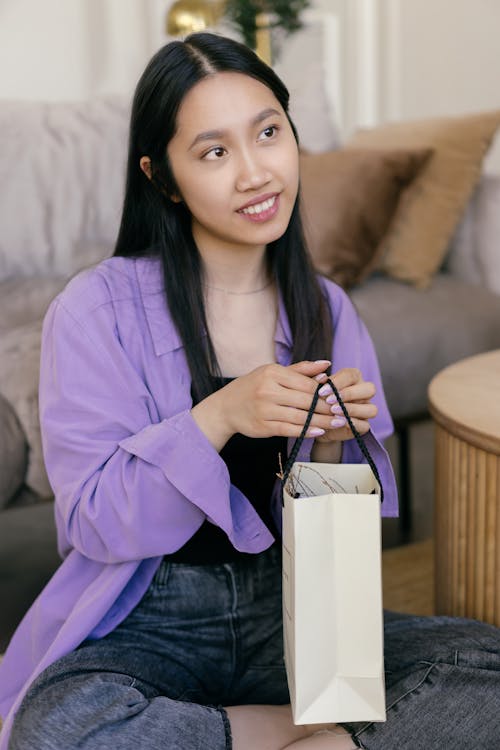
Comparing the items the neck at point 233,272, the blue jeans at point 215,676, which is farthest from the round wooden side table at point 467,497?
the neck at point 233,272

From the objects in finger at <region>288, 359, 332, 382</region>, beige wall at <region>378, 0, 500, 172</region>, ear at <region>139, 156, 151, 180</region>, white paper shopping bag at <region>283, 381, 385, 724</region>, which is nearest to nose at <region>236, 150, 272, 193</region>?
ear at <region>139, 156, 151, 180</region>

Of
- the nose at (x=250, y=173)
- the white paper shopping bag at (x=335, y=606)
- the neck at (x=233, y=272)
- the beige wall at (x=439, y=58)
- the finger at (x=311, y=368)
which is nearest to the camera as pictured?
the white paper shopping bag at (x=335, y=606)

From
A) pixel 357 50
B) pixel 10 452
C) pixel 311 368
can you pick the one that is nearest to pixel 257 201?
pixel 311 368

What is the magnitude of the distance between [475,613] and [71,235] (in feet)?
4.01

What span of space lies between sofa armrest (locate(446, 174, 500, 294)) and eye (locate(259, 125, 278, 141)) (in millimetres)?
1177

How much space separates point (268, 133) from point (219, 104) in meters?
0.07

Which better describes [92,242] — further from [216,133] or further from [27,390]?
[216,133]

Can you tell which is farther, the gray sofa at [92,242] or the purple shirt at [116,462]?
the gray sofa at [92,242]

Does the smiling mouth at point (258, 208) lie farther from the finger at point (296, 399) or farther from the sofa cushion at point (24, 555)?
the sofa cushion at point (24, 555)

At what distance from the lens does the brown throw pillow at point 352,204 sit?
2.05 meters

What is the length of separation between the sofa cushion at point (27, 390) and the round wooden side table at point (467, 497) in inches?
23.7

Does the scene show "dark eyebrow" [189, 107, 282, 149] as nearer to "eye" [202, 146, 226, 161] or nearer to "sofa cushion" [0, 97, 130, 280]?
"eye" [202, 146, 226, 161]

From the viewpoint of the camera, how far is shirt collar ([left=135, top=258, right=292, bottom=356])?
1.11 meters

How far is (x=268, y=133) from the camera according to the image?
1.08 metres
